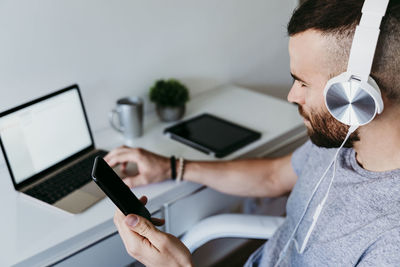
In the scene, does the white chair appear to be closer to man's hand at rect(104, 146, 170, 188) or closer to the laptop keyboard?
man's hand at rect(104, 146, 170, 188)

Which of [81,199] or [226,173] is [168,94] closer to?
[226,173]

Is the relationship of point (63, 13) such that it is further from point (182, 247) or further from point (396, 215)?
point (396, 215)

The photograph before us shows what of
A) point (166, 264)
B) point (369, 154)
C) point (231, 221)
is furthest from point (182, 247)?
point (369, 154)

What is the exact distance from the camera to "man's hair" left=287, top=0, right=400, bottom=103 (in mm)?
782

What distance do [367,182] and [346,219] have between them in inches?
3.6

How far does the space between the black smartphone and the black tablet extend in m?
0.44

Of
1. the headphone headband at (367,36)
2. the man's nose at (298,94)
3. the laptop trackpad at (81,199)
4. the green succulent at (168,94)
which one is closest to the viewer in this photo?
the headphone headband at (367,36)

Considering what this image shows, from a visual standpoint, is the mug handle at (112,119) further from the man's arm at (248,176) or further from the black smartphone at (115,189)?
the black smartphone at (115,189)

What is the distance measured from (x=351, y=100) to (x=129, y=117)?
0.73m

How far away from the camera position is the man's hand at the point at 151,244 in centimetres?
85

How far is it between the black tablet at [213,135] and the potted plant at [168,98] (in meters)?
0.05

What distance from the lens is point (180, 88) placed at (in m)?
1.50

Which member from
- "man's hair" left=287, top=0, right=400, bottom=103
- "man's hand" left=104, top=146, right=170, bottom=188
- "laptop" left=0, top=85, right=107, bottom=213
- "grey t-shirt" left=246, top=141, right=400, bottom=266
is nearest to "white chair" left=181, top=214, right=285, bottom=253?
"grey t-shirt" left=246, top=141, right=400, bottom=266

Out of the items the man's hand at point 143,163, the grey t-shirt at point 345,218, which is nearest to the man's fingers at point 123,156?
the man's hand at point 143,163
